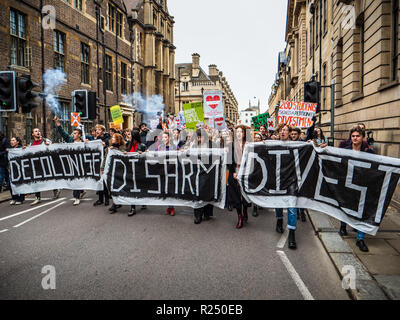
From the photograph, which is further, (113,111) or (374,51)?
(113,111)

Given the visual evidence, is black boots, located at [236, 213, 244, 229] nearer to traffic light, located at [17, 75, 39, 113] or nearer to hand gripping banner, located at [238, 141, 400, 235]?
hand gripping banner, located at [238, 141, 400, 235]

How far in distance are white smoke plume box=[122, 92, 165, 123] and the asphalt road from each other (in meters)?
24.1

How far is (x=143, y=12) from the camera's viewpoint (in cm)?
3434

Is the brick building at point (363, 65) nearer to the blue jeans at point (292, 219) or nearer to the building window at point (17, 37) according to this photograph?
the blue jeans at point (292, 219)

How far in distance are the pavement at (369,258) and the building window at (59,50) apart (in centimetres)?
1719

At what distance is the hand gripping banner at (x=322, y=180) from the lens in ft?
15.0

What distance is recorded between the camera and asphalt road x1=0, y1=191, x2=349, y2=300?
3373 mm

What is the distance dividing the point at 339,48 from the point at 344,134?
4.07 meters

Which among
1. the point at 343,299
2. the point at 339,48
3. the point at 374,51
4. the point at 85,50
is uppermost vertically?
the point at 85,50

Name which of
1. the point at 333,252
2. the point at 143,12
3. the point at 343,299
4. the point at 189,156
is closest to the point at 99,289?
the point at 343,299

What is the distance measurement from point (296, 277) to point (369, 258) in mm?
1244

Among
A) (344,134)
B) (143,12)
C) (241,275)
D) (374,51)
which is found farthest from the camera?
(143,12)

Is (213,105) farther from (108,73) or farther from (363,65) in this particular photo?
(108,73)

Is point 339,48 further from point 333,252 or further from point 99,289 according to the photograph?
point 99,289
